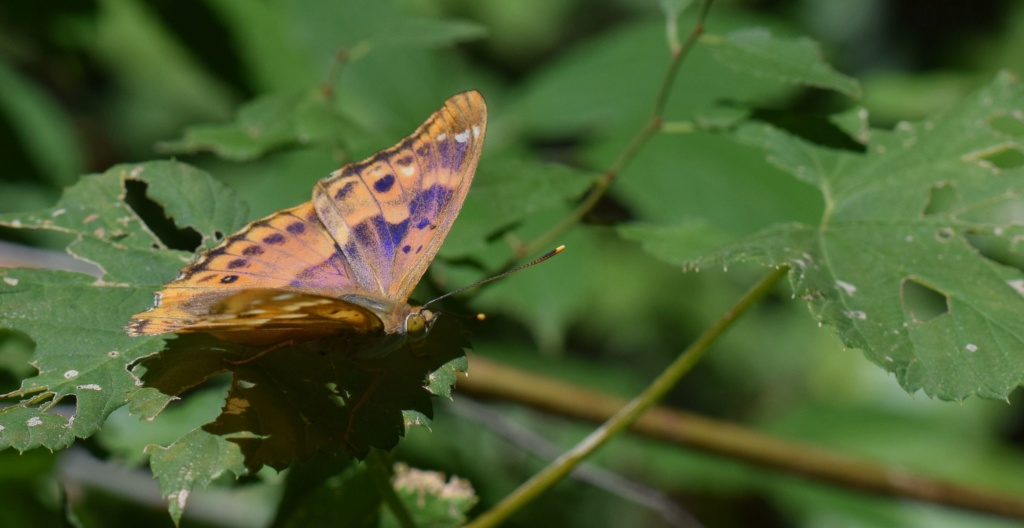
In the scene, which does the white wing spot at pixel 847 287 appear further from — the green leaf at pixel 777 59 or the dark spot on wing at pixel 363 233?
the dark spot on wing at pixel 363 233

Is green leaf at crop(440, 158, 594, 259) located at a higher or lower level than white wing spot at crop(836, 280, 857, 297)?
higher

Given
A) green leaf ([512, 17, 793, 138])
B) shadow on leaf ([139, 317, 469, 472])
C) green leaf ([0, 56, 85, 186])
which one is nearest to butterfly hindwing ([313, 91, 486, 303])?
shadow on leaf ([139, 317, 469, 472])

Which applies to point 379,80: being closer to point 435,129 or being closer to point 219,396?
point 435,129

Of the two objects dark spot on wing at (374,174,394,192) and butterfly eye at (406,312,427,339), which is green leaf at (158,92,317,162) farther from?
butterfly eye at (406,312,427,339)

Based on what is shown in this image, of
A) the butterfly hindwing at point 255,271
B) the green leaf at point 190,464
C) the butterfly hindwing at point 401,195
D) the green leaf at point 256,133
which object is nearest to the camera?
the green leaf at point 190,464

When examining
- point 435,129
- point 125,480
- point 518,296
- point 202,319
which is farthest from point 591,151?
point 202,319

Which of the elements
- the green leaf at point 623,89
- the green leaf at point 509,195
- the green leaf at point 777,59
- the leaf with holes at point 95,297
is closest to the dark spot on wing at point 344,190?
the leaf with holes at point 95,297
